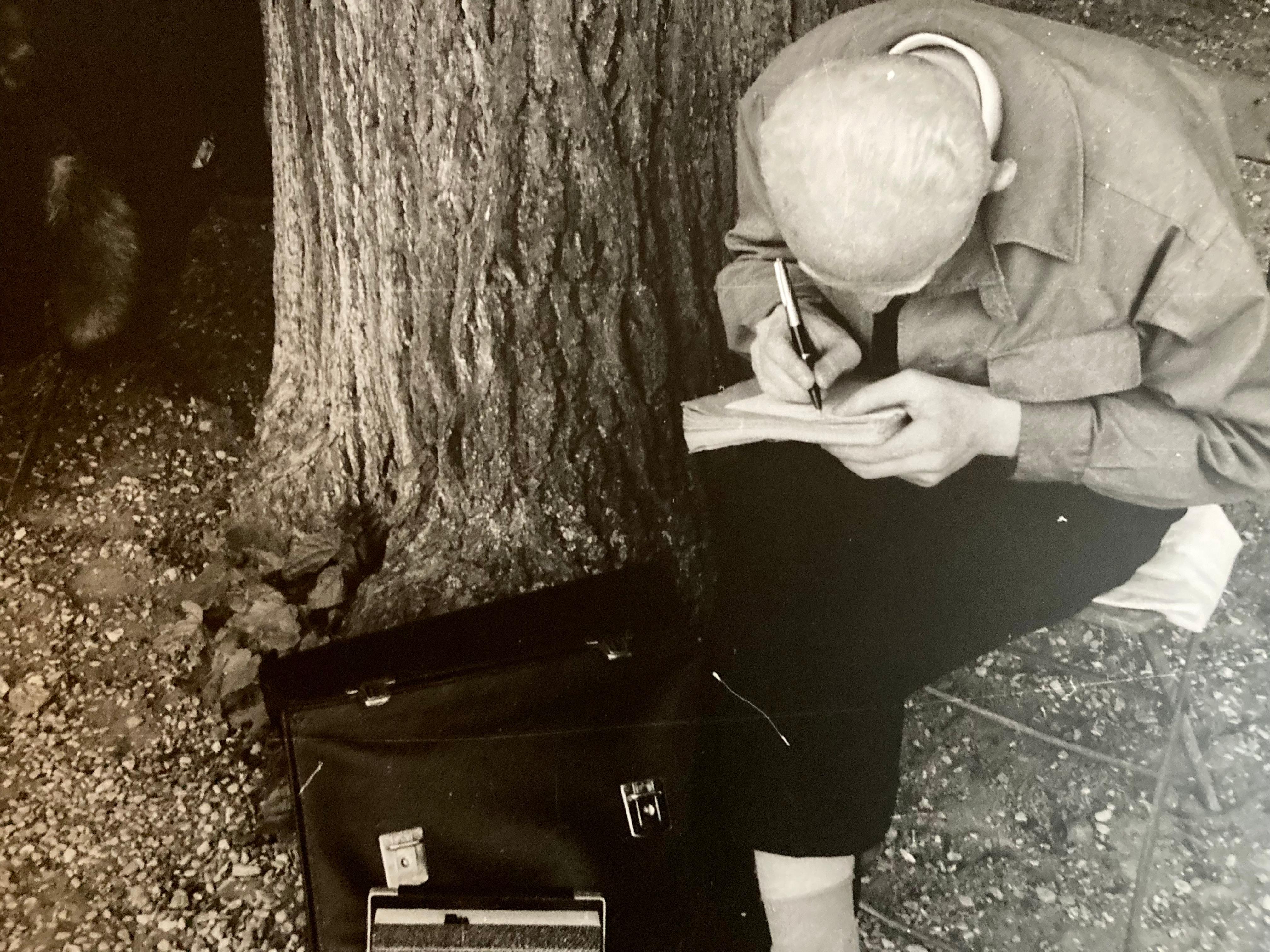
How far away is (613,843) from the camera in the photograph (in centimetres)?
131

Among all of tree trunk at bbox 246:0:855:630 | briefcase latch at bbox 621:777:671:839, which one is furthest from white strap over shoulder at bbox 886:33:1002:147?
briefcase latch at bbox 621:777:671:839

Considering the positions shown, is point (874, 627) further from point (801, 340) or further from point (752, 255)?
point (752, 255)

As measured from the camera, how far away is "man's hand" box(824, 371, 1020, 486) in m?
1.23

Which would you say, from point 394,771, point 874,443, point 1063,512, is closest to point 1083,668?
point 1063,512

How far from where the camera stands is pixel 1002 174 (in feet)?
3.38

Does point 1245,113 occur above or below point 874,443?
above

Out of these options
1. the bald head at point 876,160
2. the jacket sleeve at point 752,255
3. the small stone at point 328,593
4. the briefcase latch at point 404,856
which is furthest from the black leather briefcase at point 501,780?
the bald head at point 876,160

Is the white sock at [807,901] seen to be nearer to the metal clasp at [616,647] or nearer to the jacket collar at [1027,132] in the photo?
the metal clasp at [616,647]

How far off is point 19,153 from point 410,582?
3.00 feet

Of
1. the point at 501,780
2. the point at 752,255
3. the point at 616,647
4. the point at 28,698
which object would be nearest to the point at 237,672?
the point at 28,698

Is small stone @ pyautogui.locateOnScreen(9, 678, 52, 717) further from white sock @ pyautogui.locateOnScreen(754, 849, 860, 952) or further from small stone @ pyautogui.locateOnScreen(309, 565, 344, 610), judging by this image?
white sock @ pyautogui.locateOnScreen(754, 849, 860, 952)

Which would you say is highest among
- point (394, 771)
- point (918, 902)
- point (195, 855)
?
point (394, 771)

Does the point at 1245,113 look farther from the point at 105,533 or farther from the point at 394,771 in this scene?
the point at 105,533

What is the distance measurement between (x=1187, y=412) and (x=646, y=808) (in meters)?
0.95
